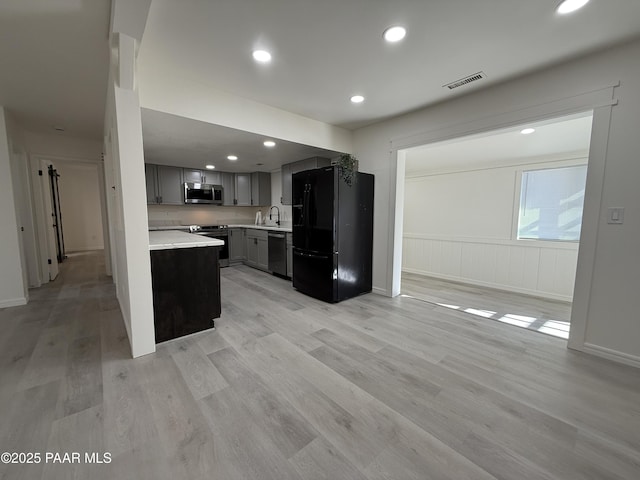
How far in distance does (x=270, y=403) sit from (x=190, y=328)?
1.35m

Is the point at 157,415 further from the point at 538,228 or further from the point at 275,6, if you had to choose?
the point at 538,228

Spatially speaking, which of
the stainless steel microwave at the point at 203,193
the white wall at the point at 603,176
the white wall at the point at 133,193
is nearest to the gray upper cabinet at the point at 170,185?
the stainless steel microwave at the point at 203,193

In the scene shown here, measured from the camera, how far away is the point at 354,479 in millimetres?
1178

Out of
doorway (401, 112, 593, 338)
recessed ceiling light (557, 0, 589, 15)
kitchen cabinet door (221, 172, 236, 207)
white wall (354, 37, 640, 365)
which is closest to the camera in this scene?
recessed ceiling light (557, 0, 589, 15)

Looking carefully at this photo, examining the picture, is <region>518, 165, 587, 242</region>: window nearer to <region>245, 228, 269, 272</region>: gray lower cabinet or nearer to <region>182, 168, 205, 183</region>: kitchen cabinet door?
<region>245, 228, 269, 272</region>: gray lower cabinet

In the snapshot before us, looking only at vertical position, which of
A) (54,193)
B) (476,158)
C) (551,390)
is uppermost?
(476,158)

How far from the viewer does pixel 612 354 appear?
2.15 m

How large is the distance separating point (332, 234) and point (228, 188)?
3669mm

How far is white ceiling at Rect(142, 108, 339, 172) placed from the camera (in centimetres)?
278

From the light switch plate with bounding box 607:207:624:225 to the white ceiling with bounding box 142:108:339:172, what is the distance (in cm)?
317

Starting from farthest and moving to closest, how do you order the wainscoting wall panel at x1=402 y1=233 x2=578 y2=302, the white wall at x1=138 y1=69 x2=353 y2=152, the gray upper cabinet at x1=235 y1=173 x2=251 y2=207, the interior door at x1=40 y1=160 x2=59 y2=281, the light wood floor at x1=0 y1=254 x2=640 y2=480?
1. the gray upper cabinet at x1=235 y1=173 x2=251 y2=207
2. the interior door at x1=40 y1=160 x2=59 y2=281
3. the wainscoting wall panel at x1=402 y1=233 x2=578 y2=302
4. the white wall at x1=138 y1=69 x2=353 y2=152
5. the light wood floor at x1=0 y1=254 x2=640 y2=480

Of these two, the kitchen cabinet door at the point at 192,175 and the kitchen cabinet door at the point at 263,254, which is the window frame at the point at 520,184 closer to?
the kitchen cabinet door at the point at 263,254

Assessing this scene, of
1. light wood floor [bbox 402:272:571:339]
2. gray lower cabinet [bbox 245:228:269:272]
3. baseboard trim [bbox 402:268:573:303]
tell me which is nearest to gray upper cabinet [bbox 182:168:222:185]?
gray lower cabinet [bbox 245:228:269:272]

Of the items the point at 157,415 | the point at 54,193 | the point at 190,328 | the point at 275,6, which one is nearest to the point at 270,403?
the point at 157,415
